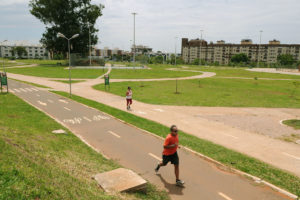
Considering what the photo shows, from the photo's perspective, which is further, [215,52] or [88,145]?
[215,52]

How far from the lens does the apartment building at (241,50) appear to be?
488ft

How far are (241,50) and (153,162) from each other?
165931 mm

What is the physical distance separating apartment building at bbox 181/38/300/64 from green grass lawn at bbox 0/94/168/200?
434 ft

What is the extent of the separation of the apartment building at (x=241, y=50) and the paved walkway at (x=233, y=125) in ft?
398

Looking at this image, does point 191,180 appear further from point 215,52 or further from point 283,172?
point 215,52

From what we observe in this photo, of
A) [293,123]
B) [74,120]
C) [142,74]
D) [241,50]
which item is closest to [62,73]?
[142,74]

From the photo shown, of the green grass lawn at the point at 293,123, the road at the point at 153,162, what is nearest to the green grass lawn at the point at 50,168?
the road at the point at 153,162

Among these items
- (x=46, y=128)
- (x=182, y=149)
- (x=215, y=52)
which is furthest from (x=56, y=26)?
(x=215, y=52)

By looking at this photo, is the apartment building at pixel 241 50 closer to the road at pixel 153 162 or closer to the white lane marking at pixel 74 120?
the white lane marking at pixel 74 120

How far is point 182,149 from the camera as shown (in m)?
10.8

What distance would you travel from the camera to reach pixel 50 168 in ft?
22.1

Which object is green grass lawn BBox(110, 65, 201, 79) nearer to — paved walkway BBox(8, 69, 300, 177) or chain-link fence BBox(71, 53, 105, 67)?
chain-link fence BBox(71, 53, 105, 67)

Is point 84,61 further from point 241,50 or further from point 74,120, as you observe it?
point 241,50

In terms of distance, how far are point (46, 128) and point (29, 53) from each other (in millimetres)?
200803
